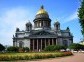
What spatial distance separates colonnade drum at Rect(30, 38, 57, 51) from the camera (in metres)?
114

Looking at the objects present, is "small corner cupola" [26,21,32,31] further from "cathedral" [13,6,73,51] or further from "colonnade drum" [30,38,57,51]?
"colonnade drum" [30,38,57,51]

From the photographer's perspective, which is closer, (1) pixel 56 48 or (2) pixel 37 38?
(1) pixel 56 48

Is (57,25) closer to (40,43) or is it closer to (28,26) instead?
(40,43)

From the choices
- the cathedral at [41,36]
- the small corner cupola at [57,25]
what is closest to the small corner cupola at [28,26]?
the cathedral at [41,36]

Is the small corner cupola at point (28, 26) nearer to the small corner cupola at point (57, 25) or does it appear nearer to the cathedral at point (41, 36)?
the cathedral at point (41, 36)

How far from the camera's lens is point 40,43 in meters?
114

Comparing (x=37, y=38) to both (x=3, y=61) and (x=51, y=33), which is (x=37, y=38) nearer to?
(x=51, y=33)

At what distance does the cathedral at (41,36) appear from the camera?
4486 inches

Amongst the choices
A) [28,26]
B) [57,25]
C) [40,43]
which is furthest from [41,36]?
[57,25]

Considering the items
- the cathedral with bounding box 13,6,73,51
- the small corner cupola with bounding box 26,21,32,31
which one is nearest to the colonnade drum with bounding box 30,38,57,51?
the cathedral with bounding box 13,6,73,51

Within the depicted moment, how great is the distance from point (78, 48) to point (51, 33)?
20947 mm

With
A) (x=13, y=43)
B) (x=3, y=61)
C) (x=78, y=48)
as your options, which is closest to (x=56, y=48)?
(x=78, y=48)

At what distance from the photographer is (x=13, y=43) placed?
A: 118m

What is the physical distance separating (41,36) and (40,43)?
128 inches
